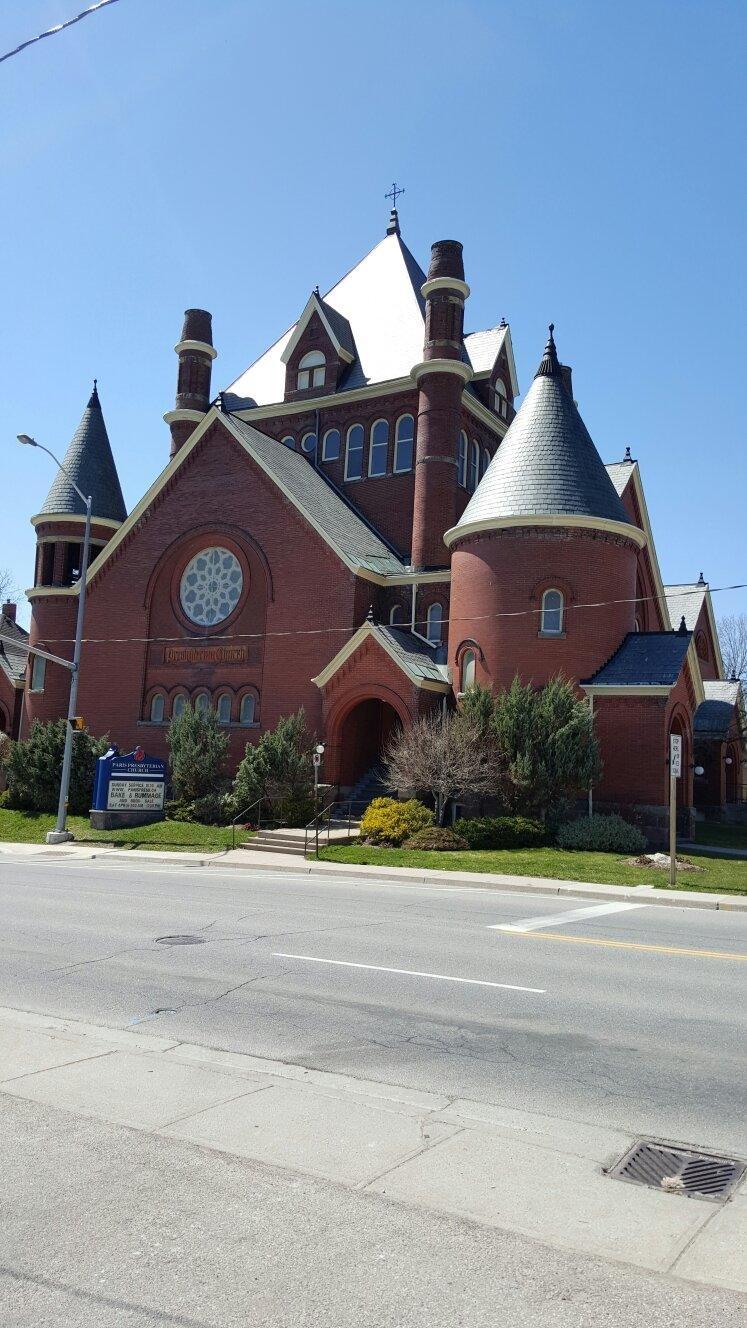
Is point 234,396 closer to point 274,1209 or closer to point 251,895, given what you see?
point 251,895

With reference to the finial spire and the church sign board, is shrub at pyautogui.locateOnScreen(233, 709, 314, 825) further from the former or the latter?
the finial spire

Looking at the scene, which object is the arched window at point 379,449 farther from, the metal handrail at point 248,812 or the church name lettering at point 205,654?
the metal handrail at point 248,812

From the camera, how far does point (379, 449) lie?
39656 mm

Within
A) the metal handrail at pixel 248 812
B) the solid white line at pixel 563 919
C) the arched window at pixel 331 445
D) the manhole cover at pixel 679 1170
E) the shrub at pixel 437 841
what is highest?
the arched window at pixel 331 445

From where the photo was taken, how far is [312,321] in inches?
1667

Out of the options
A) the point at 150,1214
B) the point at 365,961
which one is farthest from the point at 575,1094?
the point at 365,961

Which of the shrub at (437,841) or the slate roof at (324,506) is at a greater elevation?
the slate roof at (324,506)

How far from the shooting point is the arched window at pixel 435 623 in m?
33.8

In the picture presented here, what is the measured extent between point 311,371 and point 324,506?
29.6ft

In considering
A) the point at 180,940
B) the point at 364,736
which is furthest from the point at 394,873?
the point at 364,736

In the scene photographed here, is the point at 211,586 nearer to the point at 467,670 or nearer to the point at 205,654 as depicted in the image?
the point at 205,654

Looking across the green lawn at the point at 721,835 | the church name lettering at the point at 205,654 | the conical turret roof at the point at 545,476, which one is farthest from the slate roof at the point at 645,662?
the church name lettering at the point at 205,654

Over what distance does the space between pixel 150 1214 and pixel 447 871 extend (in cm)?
1730

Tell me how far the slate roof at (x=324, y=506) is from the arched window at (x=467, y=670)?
487 centimetres
